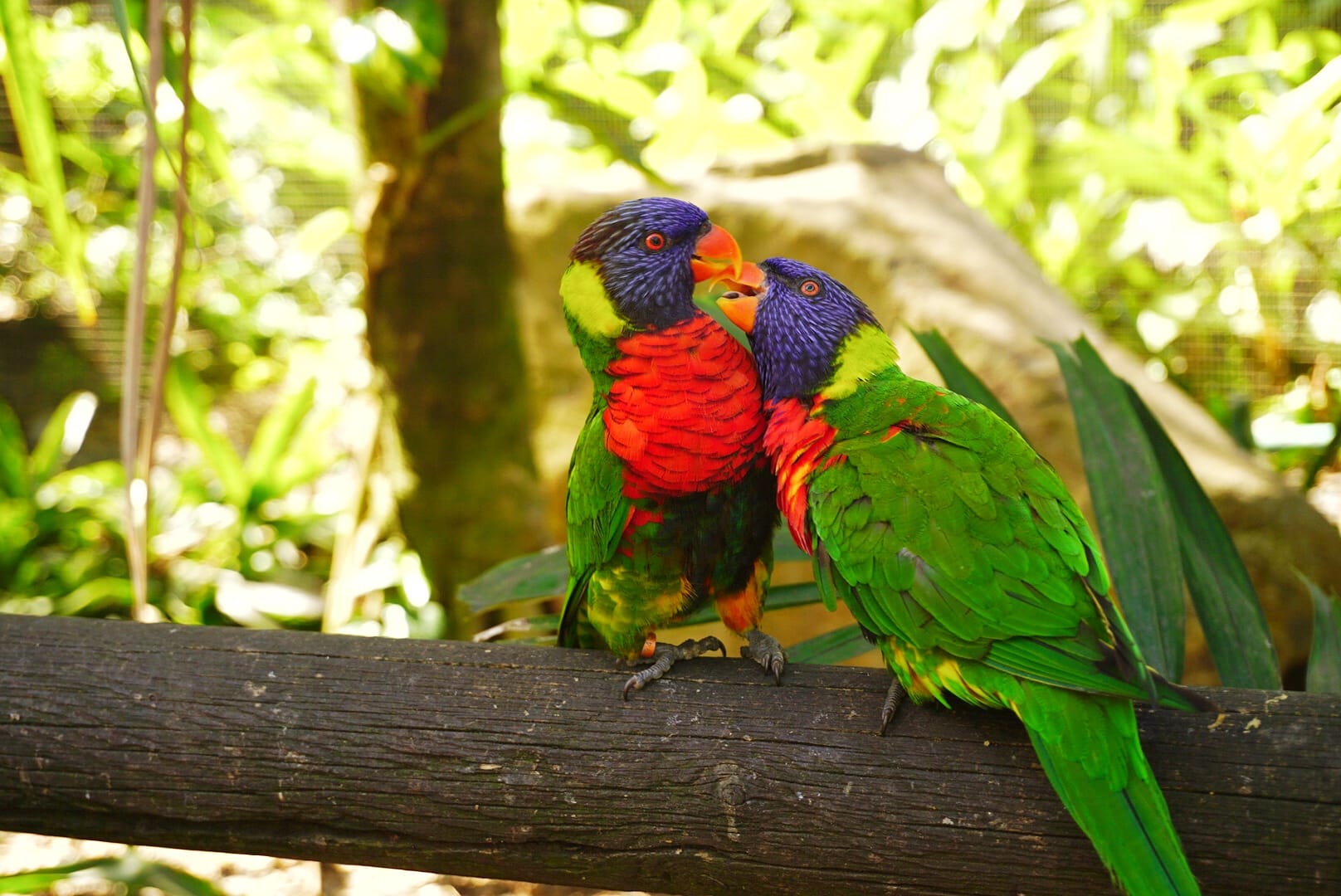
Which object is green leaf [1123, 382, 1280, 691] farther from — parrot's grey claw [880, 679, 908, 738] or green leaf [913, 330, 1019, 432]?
parrot's grey claw [880, 679, 908, 738]

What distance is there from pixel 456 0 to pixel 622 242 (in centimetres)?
125

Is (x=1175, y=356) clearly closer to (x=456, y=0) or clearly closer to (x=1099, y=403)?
(x=1099, y=403)

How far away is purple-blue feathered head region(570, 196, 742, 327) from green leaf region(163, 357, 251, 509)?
235cm

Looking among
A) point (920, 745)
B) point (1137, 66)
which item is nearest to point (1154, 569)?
point (920, 745)

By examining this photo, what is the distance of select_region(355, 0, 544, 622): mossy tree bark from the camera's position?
2119 mm

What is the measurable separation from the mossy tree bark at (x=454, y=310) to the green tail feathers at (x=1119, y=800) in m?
1.65

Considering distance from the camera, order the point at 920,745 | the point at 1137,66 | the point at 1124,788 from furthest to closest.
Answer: the point at 1137,66, the point at 920,745, the point at 1124,788

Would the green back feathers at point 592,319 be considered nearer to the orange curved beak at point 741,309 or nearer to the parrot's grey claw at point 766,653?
the orange curved beak at point 741,309

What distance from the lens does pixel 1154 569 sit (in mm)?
1238

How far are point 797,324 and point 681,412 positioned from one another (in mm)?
180

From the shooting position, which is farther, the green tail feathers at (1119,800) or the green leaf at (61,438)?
the green leaf at (61,438)

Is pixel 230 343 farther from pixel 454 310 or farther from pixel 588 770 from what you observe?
pixel 588 770

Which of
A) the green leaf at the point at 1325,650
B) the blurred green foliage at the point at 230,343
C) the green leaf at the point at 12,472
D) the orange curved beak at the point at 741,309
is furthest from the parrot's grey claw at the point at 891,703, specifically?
the green leaf at the point at 12,472

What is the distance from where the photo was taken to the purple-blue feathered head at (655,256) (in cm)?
114
